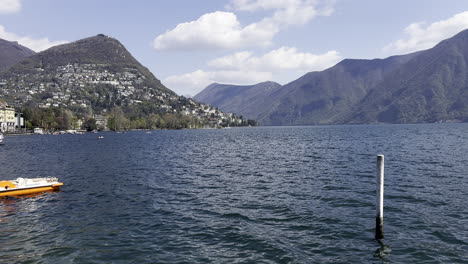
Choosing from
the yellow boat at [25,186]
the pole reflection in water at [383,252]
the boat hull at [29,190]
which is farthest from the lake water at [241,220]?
the yellow boat at [25,186]

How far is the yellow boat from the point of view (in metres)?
30.7

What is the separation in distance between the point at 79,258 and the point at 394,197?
25.2 metres

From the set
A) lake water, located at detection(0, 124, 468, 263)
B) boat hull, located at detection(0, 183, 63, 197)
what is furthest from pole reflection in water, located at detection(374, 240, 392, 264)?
boat hull, located at detection(0, 183, 63, 197)

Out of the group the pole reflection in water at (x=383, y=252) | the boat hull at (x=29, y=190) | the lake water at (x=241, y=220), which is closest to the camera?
the pole reflection in water at (x=383, y=252)

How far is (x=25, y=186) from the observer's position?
104ft

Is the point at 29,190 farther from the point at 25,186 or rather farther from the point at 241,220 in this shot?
the point at 241,220

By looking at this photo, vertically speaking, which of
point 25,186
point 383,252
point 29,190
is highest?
point 25,186

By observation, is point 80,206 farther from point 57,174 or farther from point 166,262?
point 57,174

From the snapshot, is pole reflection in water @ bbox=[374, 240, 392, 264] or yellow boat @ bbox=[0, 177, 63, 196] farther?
Answer: yellow boat @ bbox=[0, 177, 63, 196]

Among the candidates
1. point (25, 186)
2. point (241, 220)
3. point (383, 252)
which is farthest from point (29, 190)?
point (383, 252)

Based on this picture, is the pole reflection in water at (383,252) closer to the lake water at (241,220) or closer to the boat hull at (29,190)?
the lake water at (241,220)

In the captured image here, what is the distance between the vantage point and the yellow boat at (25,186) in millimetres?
30734

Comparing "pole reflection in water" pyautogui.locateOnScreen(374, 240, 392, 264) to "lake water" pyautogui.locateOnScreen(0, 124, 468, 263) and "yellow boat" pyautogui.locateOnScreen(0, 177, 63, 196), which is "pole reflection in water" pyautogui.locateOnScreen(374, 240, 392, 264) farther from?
"yellow boat" pyautogui.locateOnScreen(0, 177, 63, 196)

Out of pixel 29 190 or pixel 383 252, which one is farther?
pixel 29 190
